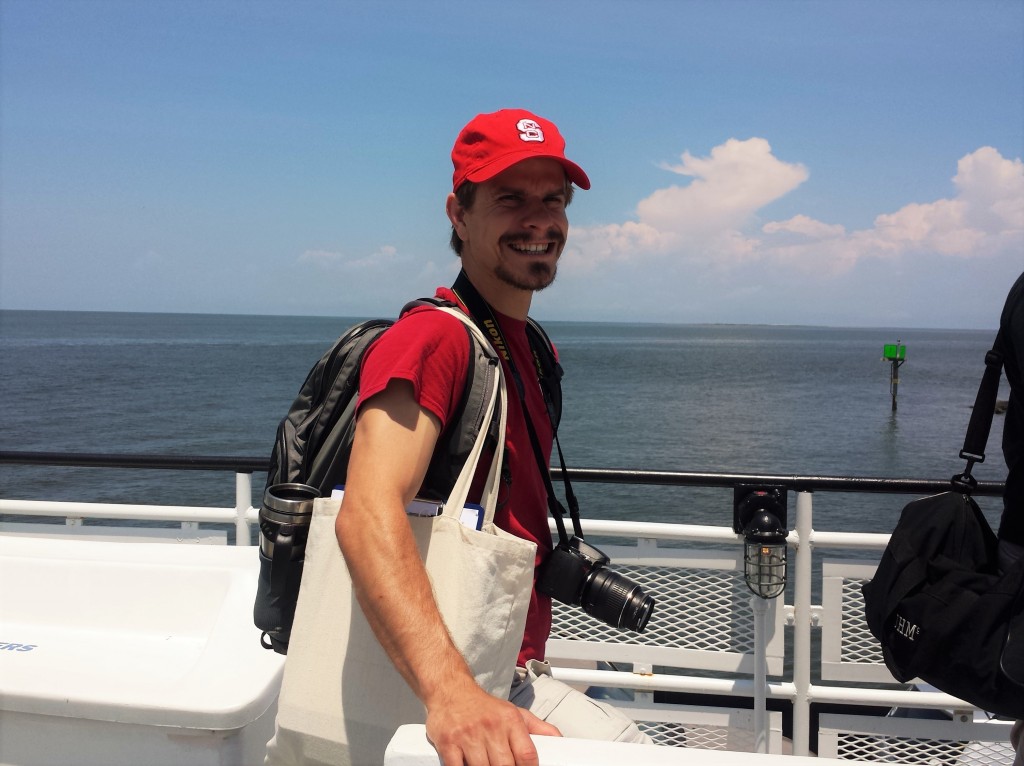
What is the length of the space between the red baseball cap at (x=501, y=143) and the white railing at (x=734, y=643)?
5.02 ft

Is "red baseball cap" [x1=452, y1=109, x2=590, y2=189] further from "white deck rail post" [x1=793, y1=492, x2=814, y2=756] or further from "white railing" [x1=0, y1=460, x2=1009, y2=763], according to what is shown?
"white deck rail post" [x1=793, y1=492, x2=814, y2=756]

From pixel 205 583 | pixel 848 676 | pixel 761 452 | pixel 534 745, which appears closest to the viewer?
pixel 534 745

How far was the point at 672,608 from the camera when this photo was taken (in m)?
3.24

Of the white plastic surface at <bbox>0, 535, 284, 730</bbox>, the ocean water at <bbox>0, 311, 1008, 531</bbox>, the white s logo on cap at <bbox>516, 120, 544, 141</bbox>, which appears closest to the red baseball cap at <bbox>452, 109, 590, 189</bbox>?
the white s logo on cap at <bbox>516, 120, 544, 141</bbox>

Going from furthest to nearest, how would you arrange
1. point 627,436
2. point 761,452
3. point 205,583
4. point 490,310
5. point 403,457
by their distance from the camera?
1. point 627,436
2. point 761,452
3. point 205,583
4. point 490,310
5. point 403,457

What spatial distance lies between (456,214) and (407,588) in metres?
0.98

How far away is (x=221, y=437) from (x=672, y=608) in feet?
132

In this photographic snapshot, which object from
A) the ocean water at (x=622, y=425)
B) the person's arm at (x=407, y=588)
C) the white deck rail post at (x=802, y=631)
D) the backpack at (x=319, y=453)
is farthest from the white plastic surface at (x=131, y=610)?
the ocean water at (x=622, y=425)

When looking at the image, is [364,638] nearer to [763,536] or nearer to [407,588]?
[407,588]

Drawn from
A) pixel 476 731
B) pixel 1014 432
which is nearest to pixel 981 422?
pixel 1014 432

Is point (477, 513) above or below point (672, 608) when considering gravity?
above

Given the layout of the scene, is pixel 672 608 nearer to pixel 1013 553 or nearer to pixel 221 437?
pixel 1013 553

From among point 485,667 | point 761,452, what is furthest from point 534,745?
point 761,452

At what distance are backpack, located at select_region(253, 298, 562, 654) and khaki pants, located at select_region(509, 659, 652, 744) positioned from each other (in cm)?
49
